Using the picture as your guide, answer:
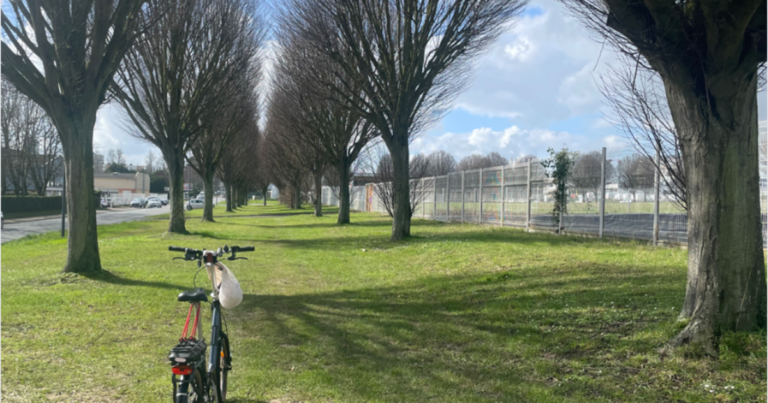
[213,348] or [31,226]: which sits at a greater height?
[213,348]

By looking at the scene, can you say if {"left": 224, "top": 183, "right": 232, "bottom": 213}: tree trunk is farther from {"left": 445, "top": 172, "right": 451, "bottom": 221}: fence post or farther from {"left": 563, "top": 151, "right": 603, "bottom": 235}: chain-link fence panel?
{"left": 563, "top": 151, "right": 603, "bottom": 235}: chain-link fence panel

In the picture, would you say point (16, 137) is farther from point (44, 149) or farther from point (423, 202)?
point (423, 202)

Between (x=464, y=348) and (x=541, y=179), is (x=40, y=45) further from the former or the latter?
(x=541, y=179)

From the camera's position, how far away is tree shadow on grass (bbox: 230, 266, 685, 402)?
14.8ft

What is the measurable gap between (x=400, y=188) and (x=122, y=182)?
329ft

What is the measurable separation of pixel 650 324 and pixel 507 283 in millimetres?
3199

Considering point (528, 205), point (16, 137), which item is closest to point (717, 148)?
point (528, 205)

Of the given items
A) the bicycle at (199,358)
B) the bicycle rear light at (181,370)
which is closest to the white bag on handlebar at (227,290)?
the bicycle at (199,358)

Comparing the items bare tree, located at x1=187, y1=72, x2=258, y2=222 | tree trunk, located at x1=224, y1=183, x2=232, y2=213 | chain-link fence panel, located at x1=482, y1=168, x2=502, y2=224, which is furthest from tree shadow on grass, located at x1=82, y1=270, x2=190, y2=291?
tree trunk, located at x1=224, y1=183, x2=232, y2=213

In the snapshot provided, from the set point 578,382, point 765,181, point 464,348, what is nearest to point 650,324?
point 578,382

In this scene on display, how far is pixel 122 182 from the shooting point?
10156cm

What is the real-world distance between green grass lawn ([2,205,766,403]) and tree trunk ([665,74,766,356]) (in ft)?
0.86

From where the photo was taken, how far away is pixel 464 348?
5535 mm

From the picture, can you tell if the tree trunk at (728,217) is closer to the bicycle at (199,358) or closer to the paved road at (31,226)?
the bicycle at (199,358)
